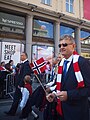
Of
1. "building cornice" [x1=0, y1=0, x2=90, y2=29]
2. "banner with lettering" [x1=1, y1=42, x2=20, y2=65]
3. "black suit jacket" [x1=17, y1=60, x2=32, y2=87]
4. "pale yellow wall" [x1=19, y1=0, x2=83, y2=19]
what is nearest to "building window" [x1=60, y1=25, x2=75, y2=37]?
"building cornice" [x1=0, y1=0, x2=90, y2=29]

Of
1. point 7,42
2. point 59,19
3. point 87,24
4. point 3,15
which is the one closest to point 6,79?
point 7,42

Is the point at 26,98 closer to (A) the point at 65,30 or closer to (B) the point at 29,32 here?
(B) the point at 29,32

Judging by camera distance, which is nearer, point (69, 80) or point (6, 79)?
point (69, 80)

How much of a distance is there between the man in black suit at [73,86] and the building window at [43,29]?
16532 millimetres

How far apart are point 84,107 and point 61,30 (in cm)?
1943

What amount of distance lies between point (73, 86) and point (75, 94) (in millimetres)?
121

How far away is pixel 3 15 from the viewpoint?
17.0 meters

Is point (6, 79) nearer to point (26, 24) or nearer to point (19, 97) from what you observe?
point (19, 97)

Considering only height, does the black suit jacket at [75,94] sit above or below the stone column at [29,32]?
below

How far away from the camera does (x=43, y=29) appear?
789 inches

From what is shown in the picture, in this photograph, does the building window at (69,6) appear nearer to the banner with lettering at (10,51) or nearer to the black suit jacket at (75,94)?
the banner with lettering at (10,51)

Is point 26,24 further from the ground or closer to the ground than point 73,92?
further from the ground

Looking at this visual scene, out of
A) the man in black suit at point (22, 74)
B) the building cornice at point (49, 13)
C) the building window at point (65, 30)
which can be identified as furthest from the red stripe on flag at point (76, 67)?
the building window at point (65, 30)

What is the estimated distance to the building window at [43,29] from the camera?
19.2 meters
